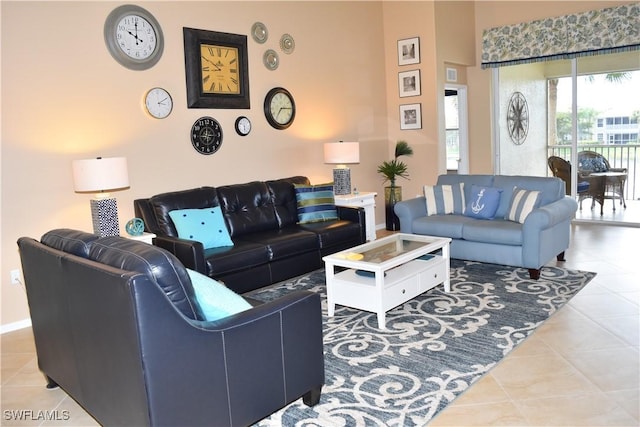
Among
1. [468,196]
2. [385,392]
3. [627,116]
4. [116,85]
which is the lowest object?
[385,392]

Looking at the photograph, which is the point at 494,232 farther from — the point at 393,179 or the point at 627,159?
the point at 627,159

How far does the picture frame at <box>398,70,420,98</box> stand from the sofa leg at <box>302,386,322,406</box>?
5.26m

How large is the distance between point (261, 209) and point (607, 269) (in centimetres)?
324

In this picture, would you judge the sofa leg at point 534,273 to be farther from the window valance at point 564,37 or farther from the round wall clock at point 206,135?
the window valance at point 564,37

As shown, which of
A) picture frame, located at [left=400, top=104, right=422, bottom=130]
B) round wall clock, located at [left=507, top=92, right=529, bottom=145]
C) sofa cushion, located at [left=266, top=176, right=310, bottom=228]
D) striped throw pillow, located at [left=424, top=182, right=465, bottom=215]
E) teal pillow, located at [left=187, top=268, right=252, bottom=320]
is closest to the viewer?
teal pillow, located at [left=187, top=268, right=252, bottom=320]

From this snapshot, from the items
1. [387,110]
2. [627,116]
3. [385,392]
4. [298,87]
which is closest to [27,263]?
[385,392]

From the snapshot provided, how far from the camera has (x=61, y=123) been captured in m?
4.24

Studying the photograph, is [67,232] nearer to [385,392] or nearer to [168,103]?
[385,392]

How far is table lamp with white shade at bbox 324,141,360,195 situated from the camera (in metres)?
6.12

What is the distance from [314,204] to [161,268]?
341 cm

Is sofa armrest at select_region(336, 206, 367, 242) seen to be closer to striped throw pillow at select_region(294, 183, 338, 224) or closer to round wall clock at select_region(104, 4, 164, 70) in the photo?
striped throw pillow at select_region(294, 183, 338, 224)

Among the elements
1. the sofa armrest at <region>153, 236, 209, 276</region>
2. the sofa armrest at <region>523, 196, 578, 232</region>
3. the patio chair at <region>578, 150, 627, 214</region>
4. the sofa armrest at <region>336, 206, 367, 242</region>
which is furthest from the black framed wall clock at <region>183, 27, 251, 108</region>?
the patio chair at <region>578, 150, 627, 214</region>

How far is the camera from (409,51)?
707 cm

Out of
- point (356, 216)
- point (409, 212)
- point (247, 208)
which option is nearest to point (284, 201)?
point (247, 208)
